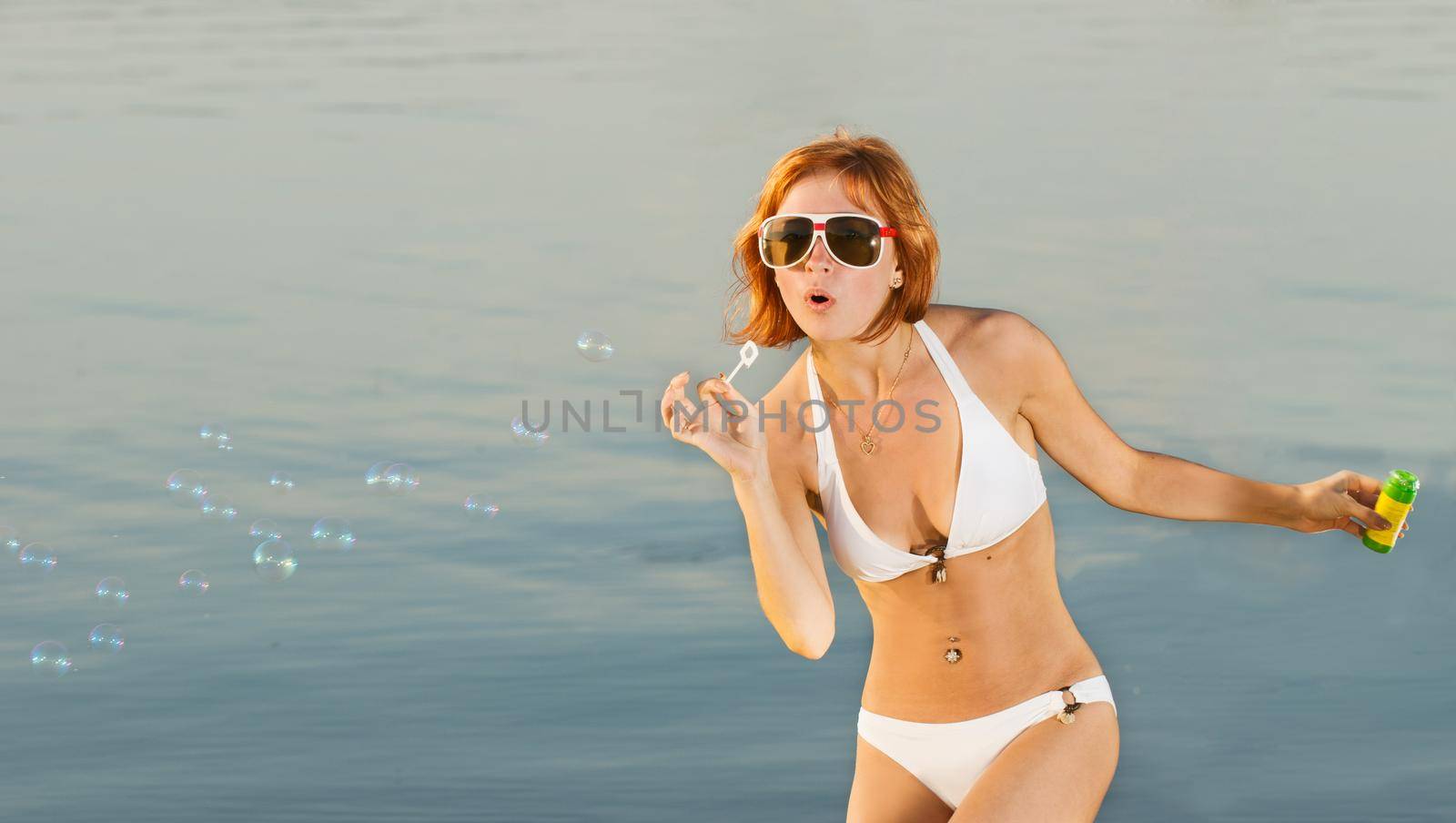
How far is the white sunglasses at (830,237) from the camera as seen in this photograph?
3619mm

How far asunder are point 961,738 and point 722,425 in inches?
35.9

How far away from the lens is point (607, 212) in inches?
636

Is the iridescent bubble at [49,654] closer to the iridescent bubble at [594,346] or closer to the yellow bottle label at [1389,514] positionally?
the iridescent bubble at [594,346]

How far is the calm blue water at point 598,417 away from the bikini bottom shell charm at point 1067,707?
439cm

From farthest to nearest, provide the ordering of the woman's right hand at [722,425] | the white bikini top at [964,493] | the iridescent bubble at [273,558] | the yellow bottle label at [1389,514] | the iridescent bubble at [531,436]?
the iridescent bubble at [531,436]
the iridescent bubble at [273,558]
the yellow bottle label at [1389,514]
the white bikini top at [964,493]
the woman's right hand at [722,425]

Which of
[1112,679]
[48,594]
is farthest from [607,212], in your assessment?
[1112,679]

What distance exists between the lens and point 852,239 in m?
3.62

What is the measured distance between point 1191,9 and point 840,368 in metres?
24.3

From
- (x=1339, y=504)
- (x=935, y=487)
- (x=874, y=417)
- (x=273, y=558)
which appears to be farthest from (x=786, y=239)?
(x=273, y=558)

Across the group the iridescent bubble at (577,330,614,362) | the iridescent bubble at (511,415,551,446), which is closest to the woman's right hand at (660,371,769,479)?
the iridescent bubble at (577,330,614,362)

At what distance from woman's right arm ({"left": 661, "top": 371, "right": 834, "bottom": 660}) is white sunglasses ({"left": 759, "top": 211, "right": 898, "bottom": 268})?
30 centimetres

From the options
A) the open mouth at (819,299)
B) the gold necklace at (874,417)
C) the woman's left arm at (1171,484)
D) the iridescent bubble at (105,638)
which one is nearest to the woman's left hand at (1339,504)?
the woman's left arm at (1171,484)

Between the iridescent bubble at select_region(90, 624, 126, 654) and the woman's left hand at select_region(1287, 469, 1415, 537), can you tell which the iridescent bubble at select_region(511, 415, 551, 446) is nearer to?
the iridescent bubble at select_region(90, 624, 126, 654)

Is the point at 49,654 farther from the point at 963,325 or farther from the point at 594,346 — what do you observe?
the point at 963,325
